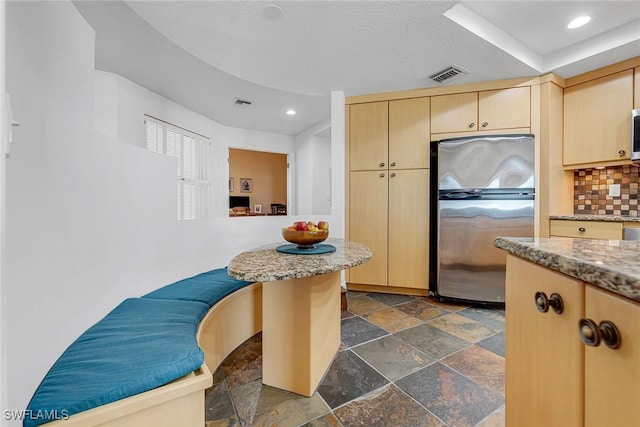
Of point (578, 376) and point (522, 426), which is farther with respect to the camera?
point (522, 426)

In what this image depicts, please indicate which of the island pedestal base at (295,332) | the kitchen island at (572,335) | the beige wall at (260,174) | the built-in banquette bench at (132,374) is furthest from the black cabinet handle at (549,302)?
the beige wall at (260,174)

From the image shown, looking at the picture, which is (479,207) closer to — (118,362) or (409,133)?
(409,133)

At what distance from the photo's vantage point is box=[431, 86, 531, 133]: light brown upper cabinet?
267 centimetres

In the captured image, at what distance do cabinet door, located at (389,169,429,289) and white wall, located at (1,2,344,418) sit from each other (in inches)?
82.1

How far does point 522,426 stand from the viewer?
2.29ft

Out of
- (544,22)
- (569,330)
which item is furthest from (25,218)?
(544,22)

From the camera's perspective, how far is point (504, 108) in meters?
2.71

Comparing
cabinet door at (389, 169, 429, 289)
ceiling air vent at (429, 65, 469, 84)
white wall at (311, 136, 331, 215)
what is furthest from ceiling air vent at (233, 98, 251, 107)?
ceiling air vent at (429, 65, 469, 84)

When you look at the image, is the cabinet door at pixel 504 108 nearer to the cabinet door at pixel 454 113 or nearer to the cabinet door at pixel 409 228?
the cabinet door at pixel 454 113

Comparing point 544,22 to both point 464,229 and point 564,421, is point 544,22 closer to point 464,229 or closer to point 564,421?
point 464,229

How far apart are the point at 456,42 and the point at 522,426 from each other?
2436 millimetres

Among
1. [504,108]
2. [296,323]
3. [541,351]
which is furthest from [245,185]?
[541,351]

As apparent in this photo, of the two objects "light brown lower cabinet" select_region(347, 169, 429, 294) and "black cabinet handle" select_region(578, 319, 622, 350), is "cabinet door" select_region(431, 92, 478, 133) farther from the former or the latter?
"black cabinet handle" select_region(578, 319, 622, 350)

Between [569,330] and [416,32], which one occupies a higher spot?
[416,32]
